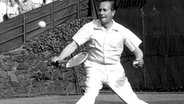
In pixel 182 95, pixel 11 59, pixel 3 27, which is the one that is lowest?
pixel 182 95

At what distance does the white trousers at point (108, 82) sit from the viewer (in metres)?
6.86

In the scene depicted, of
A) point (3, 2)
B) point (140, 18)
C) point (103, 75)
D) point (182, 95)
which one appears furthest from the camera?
point (3, 2)

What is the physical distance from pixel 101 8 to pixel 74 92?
8.43m

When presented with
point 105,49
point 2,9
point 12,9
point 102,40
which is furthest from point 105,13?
point 12,9

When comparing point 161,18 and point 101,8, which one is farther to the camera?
point 161,18

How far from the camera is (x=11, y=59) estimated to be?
50.2 ft

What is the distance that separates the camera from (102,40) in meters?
7.08

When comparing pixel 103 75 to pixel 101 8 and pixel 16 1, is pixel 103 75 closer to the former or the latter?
pixel 101 8

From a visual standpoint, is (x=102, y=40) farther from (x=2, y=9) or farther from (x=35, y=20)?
(x=35, y=20)

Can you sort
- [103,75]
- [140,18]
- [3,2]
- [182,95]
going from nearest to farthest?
[103,75]
[182,95]
[140,18]
[3,2]

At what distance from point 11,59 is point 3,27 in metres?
0.94

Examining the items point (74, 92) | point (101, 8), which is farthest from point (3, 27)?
point (101, 8)

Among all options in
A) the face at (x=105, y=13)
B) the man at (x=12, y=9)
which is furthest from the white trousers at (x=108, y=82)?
the man at (x=12, y=9)

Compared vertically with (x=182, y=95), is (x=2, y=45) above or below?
above
